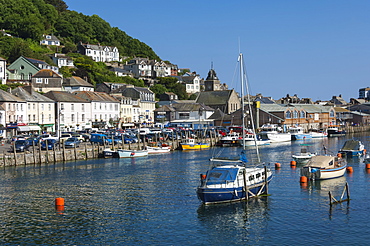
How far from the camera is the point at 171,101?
15450cm

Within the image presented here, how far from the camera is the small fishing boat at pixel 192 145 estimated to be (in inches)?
3450

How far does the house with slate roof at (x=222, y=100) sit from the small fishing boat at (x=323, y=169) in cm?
10538

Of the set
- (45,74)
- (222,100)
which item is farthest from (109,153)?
(222,100)

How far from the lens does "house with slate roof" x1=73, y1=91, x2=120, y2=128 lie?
111m

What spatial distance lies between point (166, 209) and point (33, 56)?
397 ft

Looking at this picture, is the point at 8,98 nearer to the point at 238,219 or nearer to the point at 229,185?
the point at 229,185

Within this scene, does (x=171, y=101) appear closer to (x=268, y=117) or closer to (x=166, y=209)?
(x=268, y=117)

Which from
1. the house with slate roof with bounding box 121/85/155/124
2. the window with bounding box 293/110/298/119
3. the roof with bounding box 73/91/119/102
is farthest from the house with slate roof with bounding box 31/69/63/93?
the window with bounding box 293/110/298/119

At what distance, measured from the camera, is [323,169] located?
49.7m

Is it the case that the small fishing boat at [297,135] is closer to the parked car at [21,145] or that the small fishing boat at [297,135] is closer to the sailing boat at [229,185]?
the parked car at [21,145]

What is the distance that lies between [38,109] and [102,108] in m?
19.9

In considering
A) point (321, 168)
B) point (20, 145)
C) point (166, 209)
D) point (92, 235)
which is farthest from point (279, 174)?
point (20, 145)

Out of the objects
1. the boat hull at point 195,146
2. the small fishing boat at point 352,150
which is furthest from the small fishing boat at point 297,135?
the small fishing boat at point 352,150

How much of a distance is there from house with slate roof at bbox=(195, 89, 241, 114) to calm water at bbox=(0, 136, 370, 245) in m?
102
